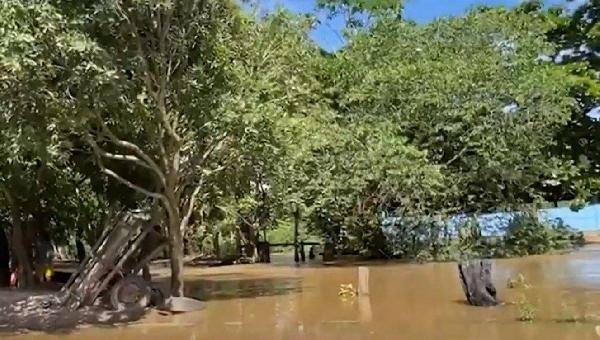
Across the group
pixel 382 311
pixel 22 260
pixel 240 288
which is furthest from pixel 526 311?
pixel 22 260

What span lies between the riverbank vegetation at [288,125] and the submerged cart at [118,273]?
56 centimetres

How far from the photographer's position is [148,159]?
14930mm

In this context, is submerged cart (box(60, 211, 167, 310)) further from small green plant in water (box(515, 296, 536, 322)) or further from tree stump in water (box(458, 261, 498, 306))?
small green plant in water (box(515, 296, 536, 322))

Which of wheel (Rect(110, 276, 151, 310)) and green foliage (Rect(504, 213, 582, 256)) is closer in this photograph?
wheel (Rect(110, 276, 151, 310))

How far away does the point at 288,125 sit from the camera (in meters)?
15.0

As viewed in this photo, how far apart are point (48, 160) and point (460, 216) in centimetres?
1800

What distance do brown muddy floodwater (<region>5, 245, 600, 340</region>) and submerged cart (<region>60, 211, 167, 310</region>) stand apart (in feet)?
2.45

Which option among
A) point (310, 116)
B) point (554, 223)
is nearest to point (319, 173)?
point (310, 116)

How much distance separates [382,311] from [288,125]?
381 cm

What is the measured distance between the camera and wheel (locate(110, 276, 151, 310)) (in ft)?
50.1

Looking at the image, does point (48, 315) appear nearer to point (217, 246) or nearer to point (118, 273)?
point (118, 273)

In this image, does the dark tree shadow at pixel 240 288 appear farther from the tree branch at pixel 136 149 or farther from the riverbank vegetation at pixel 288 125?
the tree branch at pixel 136 149

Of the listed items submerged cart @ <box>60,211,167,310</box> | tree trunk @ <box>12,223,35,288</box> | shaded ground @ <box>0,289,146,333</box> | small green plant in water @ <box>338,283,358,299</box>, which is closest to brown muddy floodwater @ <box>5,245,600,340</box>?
small green plant in water @ <box>338,283,358,299</box>

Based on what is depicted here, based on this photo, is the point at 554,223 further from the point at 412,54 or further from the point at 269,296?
the point at 269,296
